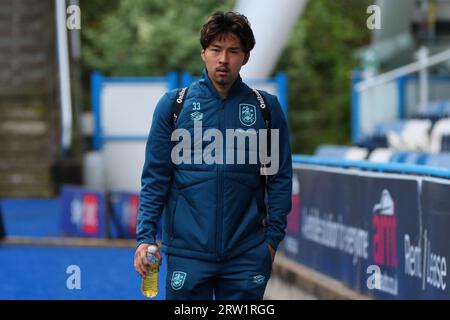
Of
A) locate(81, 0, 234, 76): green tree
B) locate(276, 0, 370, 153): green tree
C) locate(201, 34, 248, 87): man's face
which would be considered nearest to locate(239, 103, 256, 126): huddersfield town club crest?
locate(201, 34, 248, 87): man's face

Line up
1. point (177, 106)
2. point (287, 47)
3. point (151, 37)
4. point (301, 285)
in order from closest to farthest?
point (177, 106)
point (301, 285)
point (151, 37)
point (287, 47)

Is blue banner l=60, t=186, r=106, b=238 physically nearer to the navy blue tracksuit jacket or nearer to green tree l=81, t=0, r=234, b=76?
the navy blue tracksuit jacket

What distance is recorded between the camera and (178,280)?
525 centimetres

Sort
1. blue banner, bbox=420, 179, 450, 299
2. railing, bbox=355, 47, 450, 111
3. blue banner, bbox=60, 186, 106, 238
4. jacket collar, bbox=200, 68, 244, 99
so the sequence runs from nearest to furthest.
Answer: jacket collar, bbox=200, 68, 244, 99, blue banner, bbox=420, 179, 450, 299, blue banner, bbox=60, 186, 106, 238, railing, bbox=355, 47, 450, 111

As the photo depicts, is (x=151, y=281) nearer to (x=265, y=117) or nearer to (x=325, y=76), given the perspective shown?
(x=265, y=117)

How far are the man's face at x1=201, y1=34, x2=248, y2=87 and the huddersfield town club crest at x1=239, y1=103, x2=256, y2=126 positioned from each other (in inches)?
5.5

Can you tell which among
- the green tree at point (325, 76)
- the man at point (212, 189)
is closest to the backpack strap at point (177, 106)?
the man at point (212, 189)

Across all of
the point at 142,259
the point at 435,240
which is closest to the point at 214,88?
the point at 142,259

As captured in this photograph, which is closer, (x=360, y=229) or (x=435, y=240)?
(x=435, y=240)

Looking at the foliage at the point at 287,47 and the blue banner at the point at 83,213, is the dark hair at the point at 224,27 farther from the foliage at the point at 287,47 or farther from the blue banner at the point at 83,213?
the foliage at the point at 287,47

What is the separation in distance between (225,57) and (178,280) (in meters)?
1.01

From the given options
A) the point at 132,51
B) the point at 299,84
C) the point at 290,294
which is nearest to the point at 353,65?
the point at 299,84

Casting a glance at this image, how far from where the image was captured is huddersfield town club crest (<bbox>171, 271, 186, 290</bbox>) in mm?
5246

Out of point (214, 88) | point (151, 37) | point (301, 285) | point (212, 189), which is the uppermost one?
point (151, 37)
